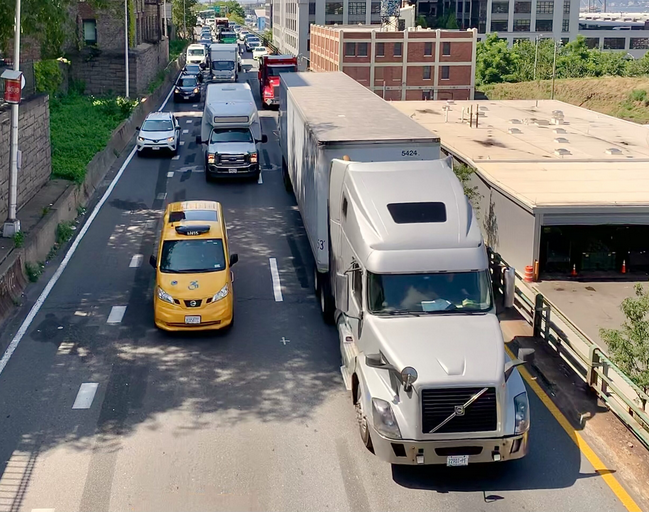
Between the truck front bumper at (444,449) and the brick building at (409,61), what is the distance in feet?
254

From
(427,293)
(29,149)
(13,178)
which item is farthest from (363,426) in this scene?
(29,149)

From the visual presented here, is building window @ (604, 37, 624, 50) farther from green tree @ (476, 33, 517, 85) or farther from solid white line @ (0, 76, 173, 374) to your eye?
solid white line @ (0, 76, 173, 374)

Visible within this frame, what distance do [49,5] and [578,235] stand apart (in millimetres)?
16739

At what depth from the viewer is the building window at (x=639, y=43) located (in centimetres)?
16575

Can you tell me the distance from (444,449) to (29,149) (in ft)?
67.1

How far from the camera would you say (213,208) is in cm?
2109

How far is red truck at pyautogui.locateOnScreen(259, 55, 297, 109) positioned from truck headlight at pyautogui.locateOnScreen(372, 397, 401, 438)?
45702mm

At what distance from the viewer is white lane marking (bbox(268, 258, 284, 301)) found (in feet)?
68.4

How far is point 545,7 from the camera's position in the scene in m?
139

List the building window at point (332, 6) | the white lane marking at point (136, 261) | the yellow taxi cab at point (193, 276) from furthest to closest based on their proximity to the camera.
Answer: the building window at point (332, 6)
the white lane marking at point (136, 261)
the yellow taxi cab at point (193, 276)

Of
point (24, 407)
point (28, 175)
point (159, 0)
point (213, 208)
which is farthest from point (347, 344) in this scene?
point (159, 0)

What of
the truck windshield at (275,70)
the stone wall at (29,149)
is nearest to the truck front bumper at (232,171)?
the stone wall at (29,149)

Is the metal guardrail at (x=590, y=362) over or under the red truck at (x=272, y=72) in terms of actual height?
under

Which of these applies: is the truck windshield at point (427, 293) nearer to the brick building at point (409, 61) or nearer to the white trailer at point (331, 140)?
the white trailer at point (331, 140)
